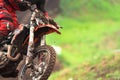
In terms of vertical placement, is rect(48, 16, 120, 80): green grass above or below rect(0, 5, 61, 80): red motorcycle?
below

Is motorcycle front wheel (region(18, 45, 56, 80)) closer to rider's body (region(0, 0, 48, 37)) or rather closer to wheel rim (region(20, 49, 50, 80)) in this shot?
wheel rim (region(20, 49, 50, 80))

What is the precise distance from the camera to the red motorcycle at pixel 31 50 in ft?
35.0

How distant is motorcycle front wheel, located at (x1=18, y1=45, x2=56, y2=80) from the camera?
1055cm

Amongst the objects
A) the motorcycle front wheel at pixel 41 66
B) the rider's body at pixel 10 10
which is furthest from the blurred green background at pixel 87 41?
the motorcycle front wheel at pixel 41 66

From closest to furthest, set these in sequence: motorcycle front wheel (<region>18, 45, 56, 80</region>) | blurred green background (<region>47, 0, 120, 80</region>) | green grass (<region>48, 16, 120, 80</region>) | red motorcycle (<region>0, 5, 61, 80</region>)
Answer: motorcycle front wheel (<region>18, 45, 56, 80</region>)
red motorcycle (<region>0, 5, 61, 80</region>)
blurred green background (<region>47, 0, 120, 80</region>)
green grass (<region>48, 16, 120, 80</region>)

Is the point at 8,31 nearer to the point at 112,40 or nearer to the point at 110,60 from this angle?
the point at 110,60

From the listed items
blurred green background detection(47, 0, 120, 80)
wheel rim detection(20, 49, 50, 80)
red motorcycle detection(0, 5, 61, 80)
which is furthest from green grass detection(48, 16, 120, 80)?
wheel rim detection(20, 49, 50, 80)

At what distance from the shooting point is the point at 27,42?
1116 cm

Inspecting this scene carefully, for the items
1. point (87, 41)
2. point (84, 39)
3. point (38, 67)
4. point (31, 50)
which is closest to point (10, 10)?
point (31, 50)

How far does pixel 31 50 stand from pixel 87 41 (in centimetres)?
2182

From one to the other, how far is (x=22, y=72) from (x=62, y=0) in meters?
6.46

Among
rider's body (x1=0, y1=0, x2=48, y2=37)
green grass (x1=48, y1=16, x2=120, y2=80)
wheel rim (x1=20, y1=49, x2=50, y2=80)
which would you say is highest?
rider's body (x1=0, y1=0, x2=48, y2=37)

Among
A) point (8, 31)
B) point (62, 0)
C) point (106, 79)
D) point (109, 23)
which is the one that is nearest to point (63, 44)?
point (109, 23)

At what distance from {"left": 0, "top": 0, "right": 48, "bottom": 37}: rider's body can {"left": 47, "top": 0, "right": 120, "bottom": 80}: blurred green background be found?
2.23 metres
